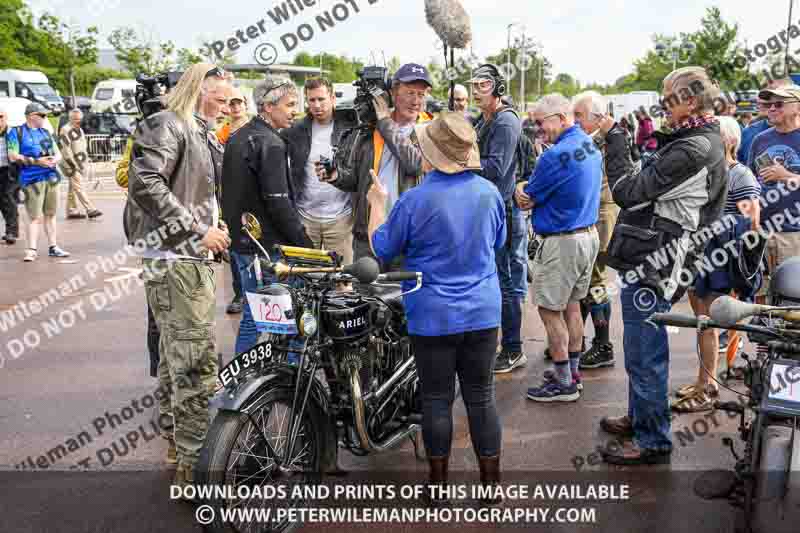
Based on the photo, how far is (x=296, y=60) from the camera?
9444 cm

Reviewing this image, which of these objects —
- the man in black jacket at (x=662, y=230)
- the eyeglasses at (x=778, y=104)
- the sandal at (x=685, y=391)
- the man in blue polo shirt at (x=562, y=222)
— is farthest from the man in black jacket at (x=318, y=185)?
the eyeglasses at (x=778, y=104)

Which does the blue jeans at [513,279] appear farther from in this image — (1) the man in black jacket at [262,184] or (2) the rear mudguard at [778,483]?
(2) the rear mudguard at [778,483]

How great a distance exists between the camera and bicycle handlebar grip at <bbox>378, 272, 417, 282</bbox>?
11.8 feet

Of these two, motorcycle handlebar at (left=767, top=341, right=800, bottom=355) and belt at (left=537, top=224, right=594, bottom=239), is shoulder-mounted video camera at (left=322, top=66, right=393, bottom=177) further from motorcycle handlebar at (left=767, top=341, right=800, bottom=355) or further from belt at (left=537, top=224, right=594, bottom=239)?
motorcycle handlebar at (left=767, top=341, right=800, bottom=355)

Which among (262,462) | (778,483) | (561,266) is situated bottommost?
(262,462)

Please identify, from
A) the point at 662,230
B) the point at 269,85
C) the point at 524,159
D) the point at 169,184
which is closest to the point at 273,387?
the point at 169,184

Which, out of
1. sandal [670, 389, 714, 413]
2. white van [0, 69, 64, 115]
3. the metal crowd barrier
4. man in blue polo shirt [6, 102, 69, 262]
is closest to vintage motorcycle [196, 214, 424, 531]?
sandal [670, 389, 714, 413]

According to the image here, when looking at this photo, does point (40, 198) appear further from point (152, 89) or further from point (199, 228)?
point (199, 228)

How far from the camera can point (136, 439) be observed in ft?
16.2

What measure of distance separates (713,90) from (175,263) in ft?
9.46

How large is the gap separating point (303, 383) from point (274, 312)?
360mm

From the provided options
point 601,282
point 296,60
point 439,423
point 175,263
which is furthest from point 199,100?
point 296,60

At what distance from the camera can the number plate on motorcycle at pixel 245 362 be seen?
3545mm

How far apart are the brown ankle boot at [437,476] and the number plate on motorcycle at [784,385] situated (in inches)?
61.7
